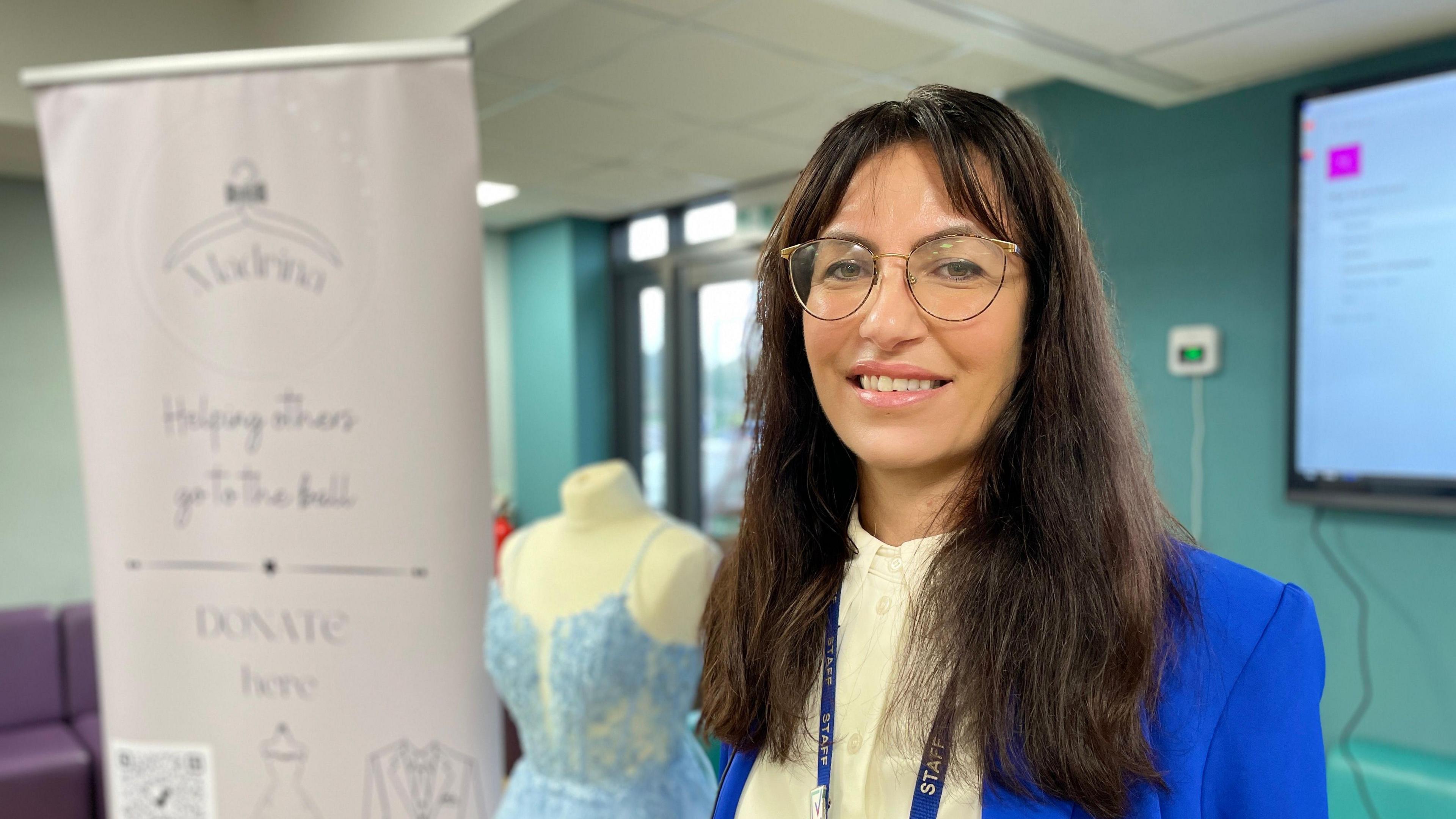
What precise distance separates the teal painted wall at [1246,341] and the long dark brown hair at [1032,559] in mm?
1859

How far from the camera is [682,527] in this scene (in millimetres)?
2021

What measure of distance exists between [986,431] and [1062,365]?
90 mm

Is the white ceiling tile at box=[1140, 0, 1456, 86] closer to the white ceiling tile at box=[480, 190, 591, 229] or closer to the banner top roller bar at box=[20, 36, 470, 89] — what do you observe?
the banner top roller bar at box=[20, 36, 470, 89]

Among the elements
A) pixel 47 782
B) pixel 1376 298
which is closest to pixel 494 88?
pixel 1376 298

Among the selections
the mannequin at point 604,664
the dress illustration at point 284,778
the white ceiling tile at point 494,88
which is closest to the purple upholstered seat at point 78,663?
the white ceiling tile at point 494,88

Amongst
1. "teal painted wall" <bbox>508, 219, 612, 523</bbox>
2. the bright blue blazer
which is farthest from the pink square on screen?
"teal painted wall" <bbox>508, 219, 612, 523</bbox>

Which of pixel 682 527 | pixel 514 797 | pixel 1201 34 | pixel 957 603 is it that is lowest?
pixel 514 797

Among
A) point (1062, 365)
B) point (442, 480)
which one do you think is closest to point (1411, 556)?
point (1062, 365)

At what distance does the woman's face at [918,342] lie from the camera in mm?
857

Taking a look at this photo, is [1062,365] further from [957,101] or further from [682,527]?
[682,527]

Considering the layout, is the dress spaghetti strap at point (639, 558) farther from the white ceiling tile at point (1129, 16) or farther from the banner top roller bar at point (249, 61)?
the white ceiling tile at point (1129, 16)

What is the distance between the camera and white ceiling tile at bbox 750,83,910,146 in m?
3.19

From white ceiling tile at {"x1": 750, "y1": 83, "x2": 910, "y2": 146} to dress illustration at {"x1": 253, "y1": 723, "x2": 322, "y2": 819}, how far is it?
2421 mm

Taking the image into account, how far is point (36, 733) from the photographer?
352 centimetres
